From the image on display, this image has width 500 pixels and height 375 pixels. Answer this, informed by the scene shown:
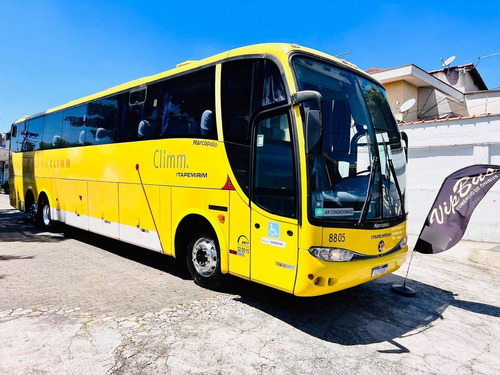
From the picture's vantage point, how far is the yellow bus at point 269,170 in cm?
410

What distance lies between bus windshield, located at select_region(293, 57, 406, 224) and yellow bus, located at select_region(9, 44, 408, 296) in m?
0.02

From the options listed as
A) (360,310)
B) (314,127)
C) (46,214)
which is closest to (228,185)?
(314,127)

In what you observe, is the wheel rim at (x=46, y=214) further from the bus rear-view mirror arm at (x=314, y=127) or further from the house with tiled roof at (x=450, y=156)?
the house with tiled roof at (x=450, y=156)

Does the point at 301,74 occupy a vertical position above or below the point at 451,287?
above

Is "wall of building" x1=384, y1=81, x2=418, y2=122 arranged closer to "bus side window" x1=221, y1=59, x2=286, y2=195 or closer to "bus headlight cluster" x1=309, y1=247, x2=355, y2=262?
"bus side window" x1=221, y1=59, x2=286, y2=195

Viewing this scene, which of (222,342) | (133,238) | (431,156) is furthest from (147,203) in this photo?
(431,156)

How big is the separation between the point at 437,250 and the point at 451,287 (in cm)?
140

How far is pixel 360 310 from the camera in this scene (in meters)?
5.00

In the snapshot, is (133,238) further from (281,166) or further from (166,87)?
(281,166)

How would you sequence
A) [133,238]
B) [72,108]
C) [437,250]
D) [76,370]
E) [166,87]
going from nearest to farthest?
1. [76,370]
2. [437,250]
3. [166,87]
4. [133,238]
5. [72,108]

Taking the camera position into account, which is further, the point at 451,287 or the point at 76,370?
the point at 451,287

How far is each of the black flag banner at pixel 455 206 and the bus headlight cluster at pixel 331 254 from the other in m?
2.28

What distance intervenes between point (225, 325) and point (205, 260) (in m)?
1.46

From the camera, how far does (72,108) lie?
9445 millimetres
